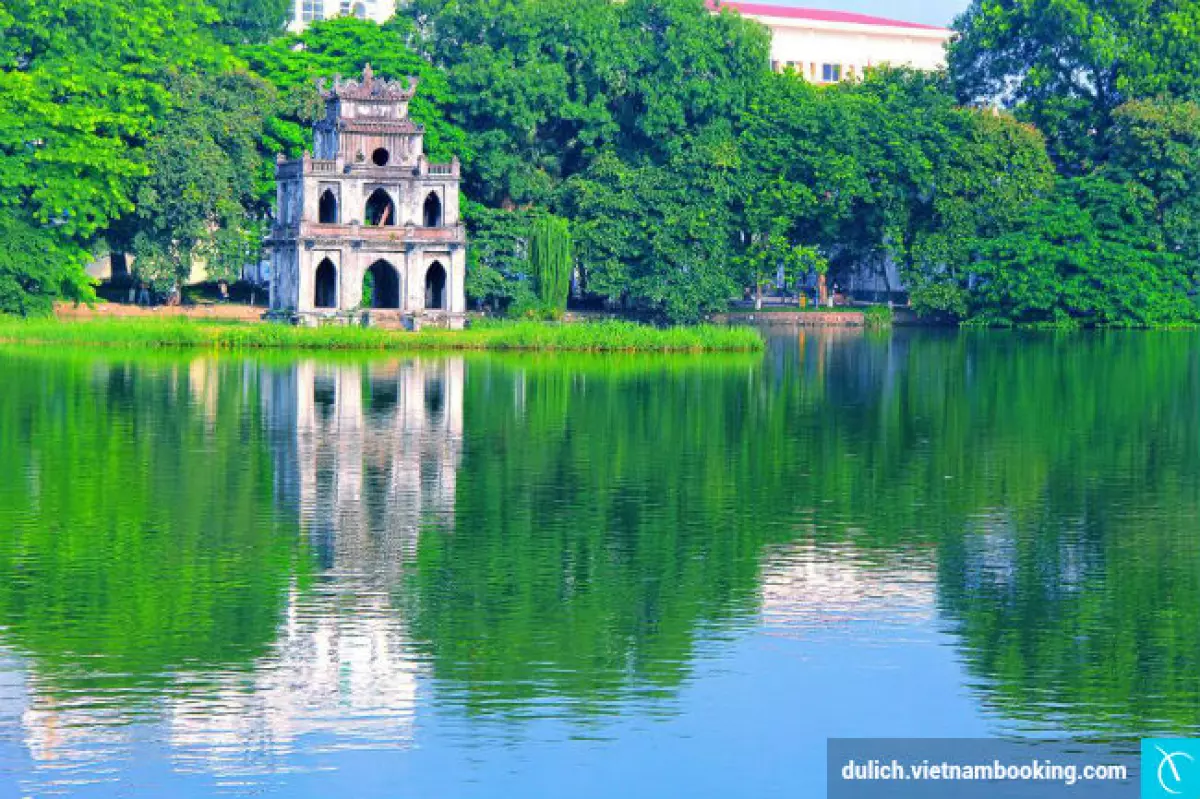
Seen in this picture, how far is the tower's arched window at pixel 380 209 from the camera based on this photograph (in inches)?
3482

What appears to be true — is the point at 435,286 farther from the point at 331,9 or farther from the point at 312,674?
the point at 312,674

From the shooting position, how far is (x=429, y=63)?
100688 millimetres

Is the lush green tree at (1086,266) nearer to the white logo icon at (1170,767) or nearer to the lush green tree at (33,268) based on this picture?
the lush green tree at (33,268)

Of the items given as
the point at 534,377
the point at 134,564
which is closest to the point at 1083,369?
the point at 534,377

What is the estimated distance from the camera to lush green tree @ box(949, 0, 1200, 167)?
362 ft

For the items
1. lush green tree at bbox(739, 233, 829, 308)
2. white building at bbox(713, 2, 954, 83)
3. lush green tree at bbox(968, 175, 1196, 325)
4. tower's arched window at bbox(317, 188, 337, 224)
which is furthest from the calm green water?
white building at bbox(713, 2, 954, 83)

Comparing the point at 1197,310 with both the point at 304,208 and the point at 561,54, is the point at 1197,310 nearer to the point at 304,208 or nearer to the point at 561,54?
the point at 561,54

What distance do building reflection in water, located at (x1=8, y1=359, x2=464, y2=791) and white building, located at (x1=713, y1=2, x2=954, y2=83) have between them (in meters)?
122

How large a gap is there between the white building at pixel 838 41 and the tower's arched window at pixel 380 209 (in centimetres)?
6723

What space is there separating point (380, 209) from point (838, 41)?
3034 inches

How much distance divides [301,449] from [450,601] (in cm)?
1585

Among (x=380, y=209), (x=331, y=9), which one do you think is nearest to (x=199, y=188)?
(x=380, y=209)

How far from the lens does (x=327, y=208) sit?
89062 millimetres

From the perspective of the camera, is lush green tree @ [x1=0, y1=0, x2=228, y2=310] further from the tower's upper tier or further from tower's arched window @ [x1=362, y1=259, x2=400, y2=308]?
tower's arched window @ [x1=362, y1=259, x2=400, y2=308]
